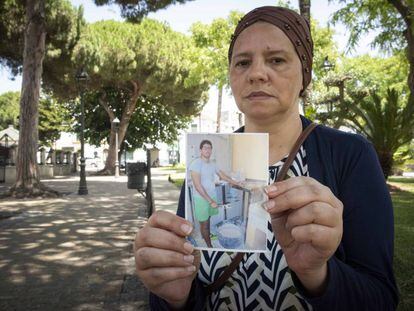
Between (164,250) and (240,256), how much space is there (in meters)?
0.36

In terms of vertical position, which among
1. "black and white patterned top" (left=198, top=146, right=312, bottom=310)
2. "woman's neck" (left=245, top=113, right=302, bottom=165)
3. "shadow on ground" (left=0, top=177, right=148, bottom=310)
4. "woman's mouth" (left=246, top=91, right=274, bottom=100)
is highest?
"woman's mouth" (left=246, top=91, right=274, bottom=100)

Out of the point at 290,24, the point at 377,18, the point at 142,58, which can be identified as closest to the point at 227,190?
the point at 290,24

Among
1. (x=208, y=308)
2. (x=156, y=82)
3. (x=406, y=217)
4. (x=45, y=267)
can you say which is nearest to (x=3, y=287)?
(x=45, y=267)

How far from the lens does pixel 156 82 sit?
30.3 m

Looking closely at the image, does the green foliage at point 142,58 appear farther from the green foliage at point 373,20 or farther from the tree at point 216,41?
the green foliage at point 373,20

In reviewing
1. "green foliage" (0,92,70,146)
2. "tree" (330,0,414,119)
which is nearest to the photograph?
"tree" (330,0,414,119)

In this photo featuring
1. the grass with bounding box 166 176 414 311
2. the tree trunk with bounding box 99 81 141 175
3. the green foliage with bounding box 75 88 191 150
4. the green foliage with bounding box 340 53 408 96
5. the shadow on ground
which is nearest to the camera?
the grass with bounding box 166 176 414 311

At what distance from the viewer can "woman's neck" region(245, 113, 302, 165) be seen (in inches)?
59.6

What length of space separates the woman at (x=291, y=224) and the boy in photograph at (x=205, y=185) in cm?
7

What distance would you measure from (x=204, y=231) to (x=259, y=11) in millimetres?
827

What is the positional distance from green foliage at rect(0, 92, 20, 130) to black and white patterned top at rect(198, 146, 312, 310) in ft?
207

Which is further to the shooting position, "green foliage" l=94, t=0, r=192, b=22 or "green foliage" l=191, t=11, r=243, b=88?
"green foliage" l=191, t=11, r=243, b=88

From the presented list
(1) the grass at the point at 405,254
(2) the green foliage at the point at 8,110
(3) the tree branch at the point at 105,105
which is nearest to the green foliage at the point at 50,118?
(2) the green foliage at the point at 8,110

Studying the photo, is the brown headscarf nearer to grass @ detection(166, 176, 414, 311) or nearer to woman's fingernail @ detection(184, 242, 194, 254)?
woman's fingernail @ detection(184, 242, 194, 254)
